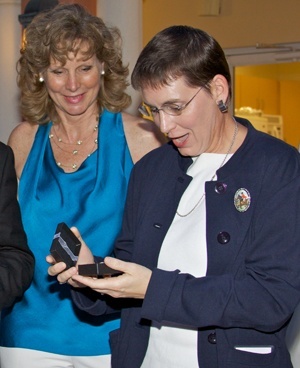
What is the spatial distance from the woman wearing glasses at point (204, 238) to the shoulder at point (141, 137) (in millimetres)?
527

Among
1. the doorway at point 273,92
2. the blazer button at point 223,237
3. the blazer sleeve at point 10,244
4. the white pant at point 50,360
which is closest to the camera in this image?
the blazer button at point 223,237

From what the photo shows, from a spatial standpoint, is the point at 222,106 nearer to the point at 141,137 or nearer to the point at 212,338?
the point at 212,338

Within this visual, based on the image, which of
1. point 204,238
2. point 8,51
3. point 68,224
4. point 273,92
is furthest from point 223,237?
point 273,92

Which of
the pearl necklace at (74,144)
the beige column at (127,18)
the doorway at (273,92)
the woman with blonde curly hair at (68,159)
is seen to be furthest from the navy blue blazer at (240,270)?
the doorway at (273,92)

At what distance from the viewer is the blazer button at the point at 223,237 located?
188 cm

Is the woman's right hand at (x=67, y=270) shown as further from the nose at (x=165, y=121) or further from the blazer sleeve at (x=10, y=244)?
the nose at (x=165, y=121)

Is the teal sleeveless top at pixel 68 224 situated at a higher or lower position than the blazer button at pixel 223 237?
lower

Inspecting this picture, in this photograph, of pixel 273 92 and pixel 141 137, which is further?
pixel 273 92

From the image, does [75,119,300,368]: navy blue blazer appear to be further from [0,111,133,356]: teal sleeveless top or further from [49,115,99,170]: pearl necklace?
[49,115,99,170]: pearl necklace

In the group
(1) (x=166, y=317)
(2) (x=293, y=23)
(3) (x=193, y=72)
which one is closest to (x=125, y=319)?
(1) (x=166, y=317)

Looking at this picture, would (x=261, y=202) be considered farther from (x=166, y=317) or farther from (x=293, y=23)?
(x=293, y=23)

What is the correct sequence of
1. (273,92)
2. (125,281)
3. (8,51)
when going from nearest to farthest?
(125,281) → (8,51) → (273,92)

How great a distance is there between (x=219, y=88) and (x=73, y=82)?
83 centimetres

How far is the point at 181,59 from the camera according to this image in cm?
190
